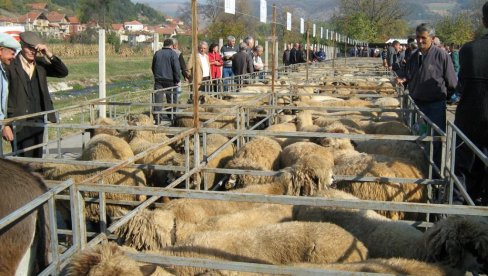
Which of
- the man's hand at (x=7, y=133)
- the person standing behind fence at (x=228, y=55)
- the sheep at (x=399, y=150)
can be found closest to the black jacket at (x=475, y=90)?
the sheep at (x=399, y=150)

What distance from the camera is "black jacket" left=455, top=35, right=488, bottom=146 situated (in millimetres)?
4695

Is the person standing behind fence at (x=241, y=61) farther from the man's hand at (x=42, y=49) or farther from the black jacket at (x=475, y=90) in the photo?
the black jacket at (x=475, y=90)

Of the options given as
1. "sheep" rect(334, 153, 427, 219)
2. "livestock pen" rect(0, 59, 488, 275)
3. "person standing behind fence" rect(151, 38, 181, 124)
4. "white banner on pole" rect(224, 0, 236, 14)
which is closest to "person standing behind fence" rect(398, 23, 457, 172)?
"livestock pen" rect(0, 59, 488, 275)

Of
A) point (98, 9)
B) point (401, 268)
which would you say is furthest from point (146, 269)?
point (98, 9)

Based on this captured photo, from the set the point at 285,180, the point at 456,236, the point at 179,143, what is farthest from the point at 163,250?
the point at 179,143

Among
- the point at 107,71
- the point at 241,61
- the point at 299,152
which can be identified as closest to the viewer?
the point at 299,152

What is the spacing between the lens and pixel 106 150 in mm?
6363

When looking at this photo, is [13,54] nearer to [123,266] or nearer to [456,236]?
[123,266]

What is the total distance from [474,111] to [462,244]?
1.98 metres

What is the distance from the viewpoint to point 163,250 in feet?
12.1

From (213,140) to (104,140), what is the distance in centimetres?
155

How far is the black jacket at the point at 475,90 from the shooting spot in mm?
4695

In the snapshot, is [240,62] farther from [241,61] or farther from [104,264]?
[104,264]

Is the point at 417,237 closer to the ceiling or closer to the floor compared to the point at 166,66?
closer to the floor
